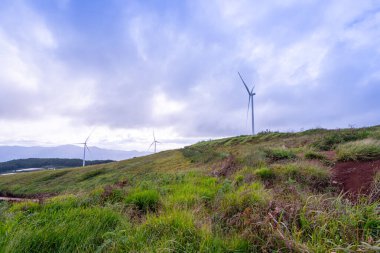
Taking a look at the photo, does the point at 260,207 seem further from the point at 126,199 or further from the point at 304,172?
the point at 304,172

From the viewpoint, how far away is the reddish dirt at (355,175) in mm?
5704

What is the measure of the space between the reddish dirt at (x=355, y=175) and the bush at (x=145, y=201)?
503 centimetres

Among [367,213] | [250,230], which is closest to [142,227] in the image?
[250,230]

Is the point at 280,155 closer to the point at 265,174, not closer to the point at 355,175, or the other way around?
the point at 265,174

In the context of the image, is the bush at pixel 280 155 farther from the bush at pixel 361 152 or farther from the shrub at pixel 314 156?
the bush at pixel 361 152

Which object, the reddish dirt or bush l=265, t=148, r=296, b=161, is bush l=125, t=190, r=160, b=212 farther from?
bush l=265, t=148, r=296, b=161

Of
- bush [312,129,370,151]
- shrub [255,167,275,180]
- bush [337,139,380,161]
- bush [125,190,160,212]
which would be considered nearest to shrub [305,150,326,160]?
bush [337,139,380,161]

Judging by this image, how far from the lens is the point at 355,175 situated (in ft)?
22.0

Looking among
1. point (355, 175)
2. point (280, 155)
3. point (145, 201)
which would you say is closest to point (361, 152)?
point (355, 175)

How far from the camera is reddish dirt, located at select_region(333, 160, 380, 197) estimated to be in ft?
18.7

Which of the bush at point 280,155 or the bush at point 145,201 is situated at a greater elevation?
the bush at point 280,155

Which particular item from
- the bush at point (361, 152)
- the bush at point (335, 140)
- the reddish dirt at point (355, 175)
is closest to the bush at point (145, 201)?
the reddish dirt at point (355, 175)

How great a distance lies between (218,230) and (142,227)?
128 cm

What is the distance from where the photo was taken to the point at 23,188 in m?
25.1
